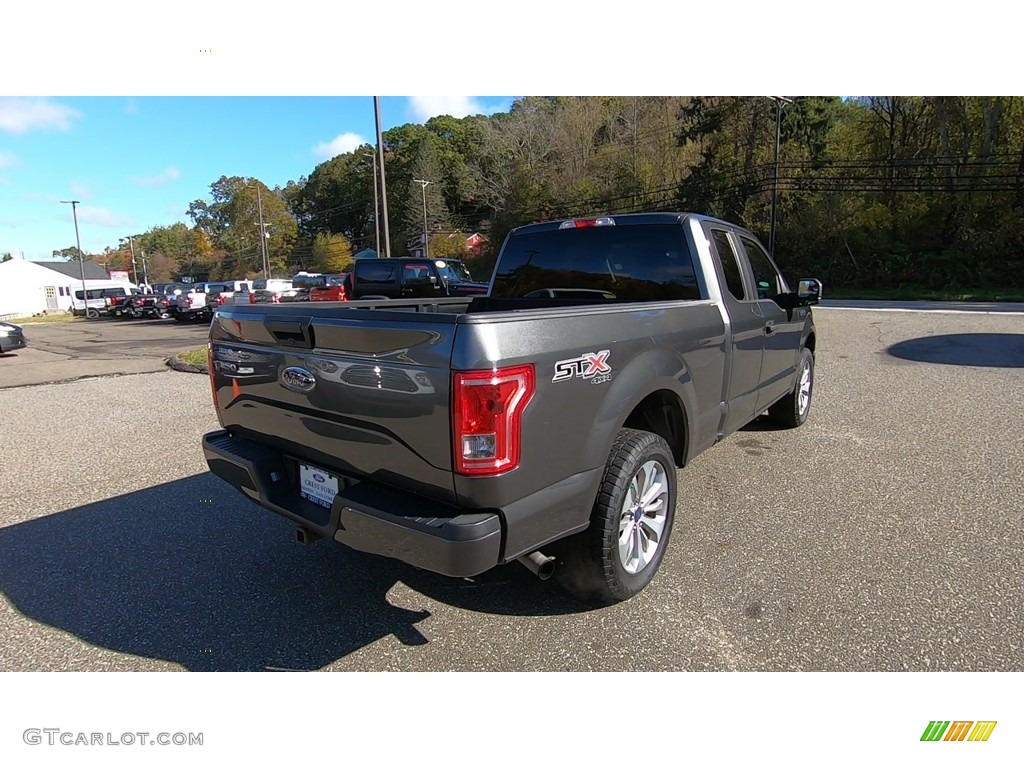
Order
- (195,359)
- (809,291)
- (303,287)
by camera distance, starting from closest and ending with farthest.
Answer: (809,291) < (195,359) < (303,287)

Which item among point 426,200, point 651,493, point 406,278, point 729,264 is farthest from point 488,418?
point 426,200

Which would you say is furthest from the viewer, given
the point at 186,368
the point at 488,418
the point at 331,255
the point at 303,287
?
the point at 331,255

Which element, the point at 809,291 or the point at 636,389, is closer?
the point at 636,389

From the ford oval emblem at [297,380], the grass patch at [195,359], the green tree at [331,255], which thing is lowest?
the grass patch at [195,359]

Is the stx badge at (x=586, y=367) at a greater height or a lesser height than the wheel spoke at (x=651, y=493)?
greater

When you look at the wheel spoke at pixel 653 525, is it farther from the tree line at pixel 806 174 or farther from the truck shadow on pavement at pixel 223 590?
the tree line at pixel 806 174

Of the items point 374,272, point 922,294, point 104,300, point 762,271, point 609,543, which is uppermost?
point 104,300

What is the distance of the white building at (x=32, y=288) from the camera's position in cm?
6594

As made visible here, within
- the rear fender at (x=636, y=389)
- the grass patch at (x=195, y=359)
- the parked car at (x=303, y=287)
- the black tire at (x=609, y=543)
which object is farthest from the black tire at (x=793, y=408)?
the parked car at (x=303, y=287)

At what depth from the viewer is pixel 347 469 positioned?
2.49 m

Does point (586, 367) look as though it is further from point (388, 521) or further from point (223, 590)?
point (223, 590)

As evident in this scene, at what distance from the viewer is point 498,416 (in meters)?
2.07
